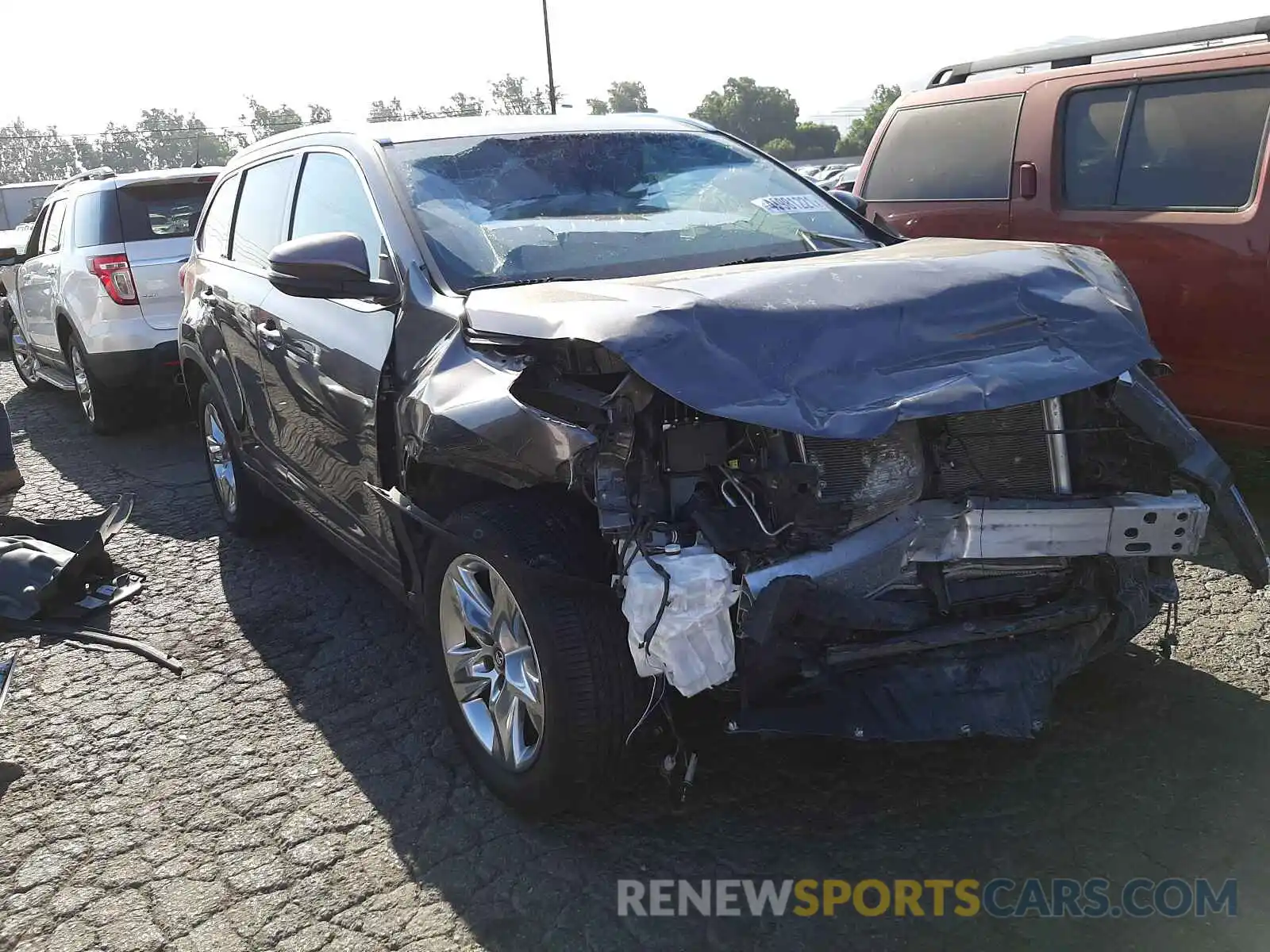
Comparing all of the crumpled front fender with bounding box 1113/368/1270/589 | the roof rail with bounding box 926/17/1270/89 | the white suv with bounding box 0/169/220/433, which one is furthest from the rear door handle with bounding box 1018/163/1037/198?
the white suv with bounding box 0/169/220/433

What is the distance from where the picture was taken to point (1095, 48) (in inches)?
235

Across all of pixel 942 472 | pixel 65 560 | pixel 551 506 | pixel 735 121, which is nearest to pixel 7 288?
pixel 65 560

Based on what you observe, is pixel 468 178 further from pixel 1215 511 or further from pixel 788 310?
pixel 1215 511

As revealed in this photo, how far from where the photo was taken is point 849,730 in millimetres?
2699

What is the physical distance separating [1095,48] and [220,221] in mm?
4734

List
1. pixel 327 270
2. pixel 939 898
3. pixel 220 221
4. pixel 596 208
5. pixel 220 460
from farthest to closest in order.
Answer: pixel 220 460, pixel 220 221, pixel 596 208, pixel 327 270, pixel 939 898

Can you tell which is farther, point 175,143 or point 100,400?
point 175,143

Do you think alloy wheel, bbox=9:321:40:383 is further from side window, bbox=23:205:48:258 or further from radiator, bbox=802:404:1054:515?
radiator, bbox=802:404:1054:515

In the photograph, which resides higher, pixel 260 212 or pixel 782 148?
pixel 260 212

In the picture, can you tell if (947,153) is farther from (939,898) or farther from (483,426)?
(939,898)

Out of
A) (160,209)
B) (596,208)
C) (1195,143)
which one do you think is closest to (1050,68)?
(1195,143)

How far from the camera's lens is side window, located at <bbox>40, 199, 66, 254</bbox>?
9.05m

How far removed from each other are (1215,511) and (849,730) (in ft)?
3.85

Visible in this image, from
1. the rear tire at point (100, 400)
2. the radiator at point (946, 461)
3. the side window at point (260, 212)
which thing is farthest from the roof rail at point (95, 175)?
the radiator at point (946, 461)
